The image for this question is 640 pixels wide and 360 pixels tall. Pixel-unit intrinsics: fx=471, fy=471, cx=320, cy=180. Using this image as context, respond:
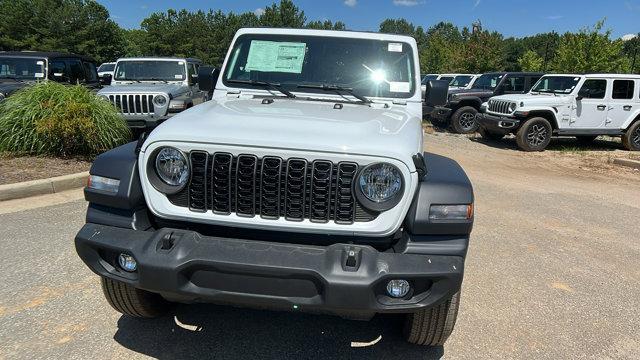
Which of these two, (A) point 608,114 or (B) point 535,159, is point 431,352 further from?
(A) point 608,114

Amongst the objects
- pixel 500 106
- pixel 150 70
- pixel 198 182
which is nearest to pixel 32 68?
pixel 150 70

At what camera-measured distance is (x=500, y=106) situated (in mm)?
12117

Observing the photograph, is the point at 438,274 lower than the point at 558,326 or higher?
higher

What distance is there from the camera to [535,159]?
10883 mm

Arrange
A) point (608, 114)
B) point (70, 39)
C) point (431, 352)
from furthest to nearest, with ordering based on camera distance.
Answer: point (70, 39) < point (608, 114) < point (431, 352)

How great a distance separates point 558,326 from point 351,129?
2.05m

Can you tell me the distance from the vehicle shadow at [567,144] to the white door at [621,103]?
3.35 ft

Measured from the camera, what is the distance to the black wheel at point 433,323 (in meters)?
2.57

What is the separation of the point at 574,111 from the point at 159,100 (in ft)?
32.0

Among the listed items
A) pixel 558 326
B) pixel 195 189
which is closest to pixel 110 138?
pixel 195 189

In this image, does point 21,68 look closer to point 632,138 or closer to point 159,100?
point 159,100

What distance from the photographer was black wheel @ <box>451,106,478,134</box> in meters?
14.3

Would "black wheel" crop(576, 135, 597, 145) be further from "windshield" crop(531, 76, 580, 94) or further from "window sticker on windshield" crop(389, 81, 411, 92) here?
"window sticker on windshield" crop(389, 81, 411, 92)

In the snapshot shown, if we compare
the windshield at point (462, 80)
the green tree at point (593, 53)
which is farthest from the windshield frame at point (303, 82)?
the green tree at point (593, 53)
